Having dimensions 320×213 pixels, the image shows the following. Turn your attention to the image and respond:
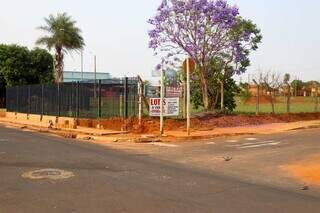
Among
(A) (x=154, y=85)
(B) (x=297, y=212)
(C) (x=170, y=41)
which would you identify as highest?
(C) (x=170, y=41)

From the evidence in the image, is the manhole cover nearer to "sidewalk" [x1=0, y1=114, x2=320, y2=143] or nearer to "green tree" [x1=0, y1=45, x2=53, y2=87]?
"sidewalk" [x1=0, y1=114, x2=320, y2=143]

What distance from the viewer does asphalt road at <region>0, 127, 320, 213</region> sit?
935cm

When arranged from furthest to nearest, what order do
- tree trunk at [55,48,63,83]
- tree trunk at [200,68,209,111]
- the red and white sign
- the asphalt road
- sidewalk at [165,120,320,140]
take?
tree trunk at [55,48,63,83] → tree trunk at [200,68,209,111] → the red and white sign → sidewalk at [165,120,320,140] → the asphalt road

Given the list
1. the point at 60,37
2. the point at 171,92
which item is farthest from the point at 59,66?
the point at 171,92

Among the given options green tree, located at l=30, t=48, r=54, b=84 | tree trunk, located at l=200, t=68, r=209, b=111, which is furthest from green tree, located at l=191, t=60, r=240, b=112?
green tree, located at l=30, t=48, r=54, b=84

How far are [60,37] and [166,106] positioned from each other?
30.0 meters

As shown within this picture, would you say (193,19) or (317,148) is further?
(193,19)

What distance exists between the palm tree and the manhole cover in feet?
130

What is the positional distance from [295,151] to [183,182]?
679 cm

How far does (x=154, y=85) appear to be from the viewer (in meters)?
28.2

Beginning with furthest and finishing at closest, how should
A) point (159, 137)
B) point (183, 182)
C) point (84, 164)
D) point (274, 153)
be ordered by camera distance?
point (159, 137) < point (274, 153) < point (84, 164) < point (183, 182)

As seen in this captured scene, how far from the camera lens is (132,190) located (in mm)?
10789

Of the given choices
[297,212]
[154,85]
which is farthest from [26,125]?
[297,212]

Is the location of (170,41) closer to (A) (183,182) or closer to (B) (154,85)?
(B) (154,85)
